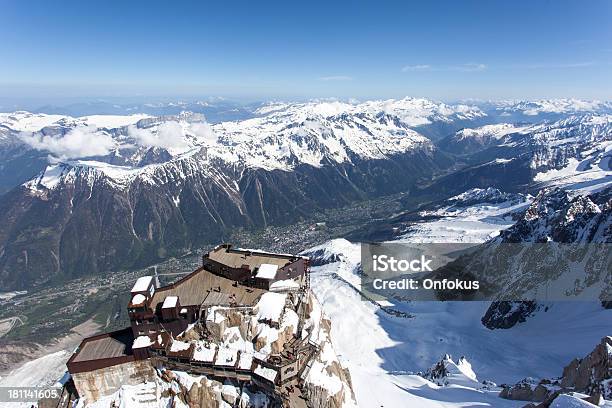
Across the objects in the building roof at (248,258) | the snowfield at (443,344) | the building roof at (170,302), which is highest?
the building roof at (248,258)

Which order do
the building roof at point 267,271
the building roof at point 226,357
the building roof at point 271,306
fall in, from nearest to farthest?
the building roof at point 226,357 → the building roof at point 271,306 → the building roof at point 267,271

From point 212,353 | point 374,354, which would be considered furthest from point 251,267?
point 374,354

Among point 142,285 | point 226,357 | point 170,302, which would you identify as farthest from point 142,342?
point 226,357

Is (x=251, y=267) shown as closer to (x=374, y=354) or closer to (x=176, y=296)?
(x=176, y=296)

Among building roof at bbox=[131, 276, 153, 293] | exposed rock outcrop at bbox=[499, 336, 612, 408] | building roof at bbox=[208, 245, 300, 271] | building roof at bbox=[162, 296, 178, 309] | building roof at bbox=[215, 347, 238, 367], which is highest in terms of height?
building roof at bbox=[208, 245, 300, 271]

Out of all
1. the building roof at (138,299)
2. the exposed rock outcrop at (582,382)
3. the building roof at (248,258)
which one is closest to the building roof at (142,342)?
the building roof at (138,299)

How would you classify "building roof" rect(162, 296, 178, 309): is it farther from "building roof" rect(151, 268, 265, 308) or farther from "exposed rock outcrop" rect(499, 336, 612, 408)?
"exposed rock outcrop" rect(499, 336, 612, 408)

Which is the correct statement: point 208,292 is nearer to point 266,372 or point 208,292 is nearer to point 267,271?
point 267,271

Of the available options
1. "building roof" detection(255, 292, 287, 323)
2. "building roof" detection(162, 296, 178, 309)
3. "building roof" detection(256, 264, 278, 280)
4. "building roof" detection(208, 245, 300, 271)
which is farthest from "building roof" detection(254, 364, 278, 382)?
"building roof" detection(208, 245, 300, 271)

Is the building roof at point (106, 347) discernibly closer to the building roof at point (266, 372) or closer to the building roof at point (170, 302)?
the building roof at point (170, 302)
